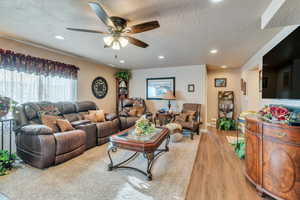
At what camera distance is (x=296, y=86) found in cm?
178

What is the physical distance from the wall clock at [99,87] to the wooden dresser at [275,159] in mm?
4512

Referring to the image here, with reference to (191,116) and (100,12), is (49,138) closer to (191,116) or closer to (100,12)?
(100,12)

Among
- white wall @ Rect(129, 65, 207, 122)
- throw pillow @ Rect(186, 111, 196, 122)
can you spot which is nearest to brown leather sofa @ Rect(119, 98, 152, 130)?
white wall @ Rect(129, 65, 207, 122)

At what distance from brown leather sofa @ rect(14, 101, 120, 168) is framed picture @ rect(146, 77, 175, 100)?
106 inches

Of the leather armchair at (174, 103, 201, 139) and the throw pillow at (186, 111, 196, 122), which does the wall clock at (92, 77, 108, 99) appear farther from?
the throw pillow at (186, 111, 196, 122)

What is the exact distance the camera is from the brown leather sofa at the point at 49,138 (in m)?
2.31

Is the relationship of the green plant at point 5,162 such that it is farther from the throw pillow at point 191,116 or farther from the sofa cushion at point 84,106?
the throw pillow at point 191,116

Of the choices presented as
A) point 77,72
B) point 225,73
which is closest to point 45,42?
point 77,72

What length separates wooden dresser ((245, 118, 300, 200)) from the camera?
56.9 inches

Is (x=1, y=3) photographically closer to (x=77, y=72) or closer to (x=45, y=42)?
(x=45, y=42)

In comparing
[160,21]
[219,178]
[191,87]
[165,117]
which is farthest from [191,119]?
[160,21]

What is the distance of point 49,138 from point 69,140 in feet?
1.12

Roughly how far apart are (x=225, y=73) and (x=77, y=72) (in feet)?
19.1

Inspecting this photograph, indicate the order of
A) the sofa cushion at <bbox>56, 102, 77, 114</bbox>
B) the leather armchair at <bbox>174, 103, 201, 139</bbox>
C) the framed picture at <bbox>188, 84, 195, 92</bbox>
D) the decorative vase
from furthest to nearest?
the framed picture at <bbox>188, 84, 195, 92</bbox> → the leather armchair at <bbox>174, 103, 201, 139</bbox> → the sofa cushion at <bbox>56, 102, 77, 114</bbox> → the decorative vase
